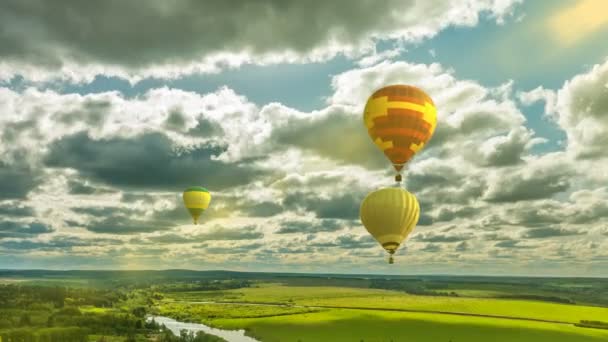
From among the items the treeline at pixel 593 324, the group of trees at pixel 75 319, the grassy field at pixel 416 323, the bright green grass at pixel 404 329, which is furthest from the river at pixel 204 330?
the treeline at pixel 593 324

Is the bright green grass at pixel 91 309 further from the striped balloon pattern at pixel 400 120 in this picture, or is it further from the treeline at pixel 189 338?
the striped balloon pattern at pixel 400 120

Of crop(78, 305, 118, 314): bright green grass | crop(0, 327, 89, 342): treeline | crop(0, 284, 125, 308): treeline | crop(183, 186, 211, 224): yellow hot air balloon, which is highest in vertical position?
crop(183, 186, 211, 224): yellow hot air balloon

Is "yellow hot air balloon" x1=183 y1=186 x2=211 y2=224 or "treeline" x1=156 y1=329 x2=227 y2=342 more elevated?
"yellow hot air balloon" x1=183 y1=186 x2=211 y2=224

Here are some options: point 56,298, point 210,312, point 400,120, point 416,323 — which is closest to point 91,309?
point 56,298

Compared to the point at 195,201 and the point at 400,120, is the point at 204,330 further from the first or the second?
the point at 400,120

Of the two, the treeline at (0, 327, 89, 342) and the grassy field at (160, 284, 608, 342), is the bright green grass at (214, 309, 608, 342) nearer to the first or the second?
the grassy field at (160, 284, 608, 342)

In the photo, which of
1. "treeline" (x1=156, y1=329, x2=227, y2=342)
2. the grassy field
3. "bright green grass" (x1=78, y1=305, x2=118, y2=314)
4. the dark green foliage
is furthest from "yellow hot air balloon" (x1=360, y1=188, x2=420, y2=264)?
"bright green grass" (x1=78, y1=305, x2=118, y2=314)

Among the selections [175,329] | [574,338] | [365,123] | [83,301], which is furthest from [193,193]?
[83,301]
